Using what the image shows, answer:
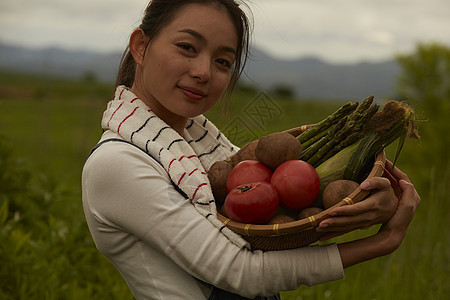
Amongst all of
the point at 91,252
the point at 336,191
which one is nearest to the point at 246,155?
the point at 336,191

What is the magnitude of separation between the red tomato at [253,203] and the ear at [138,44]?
688 mm

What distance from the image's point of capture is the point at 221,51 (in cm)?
179

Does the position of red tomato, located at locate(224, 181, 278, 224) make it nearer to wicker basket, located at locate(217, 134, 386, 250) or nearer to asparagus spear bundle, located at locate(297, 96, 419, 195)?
wicker basket, located at locate(217, 134, 386, 250)

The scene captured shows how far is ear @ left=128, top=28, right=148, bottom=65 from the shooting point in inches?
74.5

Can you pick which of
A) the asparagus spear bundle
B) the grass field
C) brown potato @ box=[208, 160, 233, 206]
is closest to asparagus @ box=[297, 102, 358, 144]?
the asparagus spear bundle

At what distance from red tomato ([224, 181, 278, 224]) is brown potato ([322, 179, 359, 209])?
17 cm

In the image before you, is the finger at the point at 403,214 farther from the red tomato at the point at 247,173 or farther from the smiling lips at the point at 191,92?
the smiling lips at the point at 191,92

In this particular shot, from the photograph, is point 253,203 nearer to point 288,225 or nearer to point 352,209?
point 288,225

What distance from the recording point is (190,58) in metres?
1.73

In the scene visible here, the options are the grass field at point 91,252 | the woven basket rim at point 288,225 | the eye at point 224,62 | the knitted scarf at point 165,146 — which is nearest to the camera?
the woven basket rim at point 288,225

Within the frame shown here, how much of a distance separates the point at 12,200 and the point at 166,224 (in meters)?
2.54

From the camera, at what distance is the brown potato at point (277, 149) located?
5.66 feet

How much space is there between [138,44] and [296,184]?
2.83 ft

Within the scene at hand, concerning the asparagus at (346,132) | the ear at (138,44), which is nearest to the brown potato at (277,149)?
the asparagus at (346,132)
